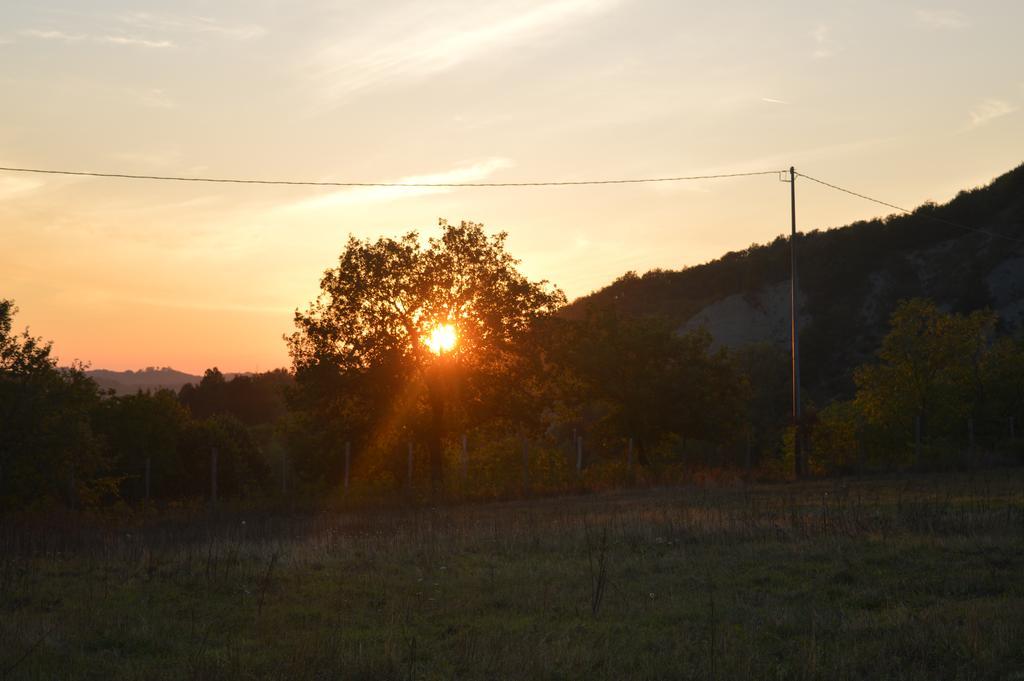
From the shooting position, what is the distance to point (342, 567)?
14.7 m

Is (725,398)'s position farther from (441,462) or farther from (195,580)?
(195,580)

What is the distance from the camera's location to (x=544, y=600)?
1157cm

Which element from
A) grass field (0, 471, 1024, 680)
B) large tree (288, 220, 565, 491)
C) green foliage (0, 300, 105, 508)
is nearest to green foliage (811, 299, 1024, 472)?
large tree (288, 220, 565, 491)

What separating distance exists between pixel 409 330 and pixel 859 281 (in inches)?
2600

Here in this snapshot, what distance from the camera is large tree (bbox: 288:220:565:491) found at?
38.4 metres

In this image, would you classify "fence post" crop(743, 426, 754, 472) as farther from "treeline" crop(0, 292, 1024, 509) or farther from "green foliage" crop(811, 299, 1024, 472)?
"green foliage" crop(811, 299, 1024, 472)

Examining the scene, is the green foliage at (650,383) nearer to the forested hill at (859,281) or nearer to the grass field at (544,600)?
the forested hill at (859,281)

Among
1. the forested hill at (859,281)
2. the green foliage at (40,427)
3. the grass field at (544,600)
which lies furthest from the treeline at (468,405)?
the forested hill at (859,281)

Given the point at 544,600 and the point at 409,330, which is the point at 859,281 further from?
the point at 544,600

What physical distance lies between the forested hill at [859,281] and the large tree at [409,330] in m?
37.5

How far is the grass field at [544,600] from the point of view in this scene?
8609mm

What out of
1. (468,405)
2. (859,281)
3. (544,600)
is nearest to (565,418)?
(468,405)

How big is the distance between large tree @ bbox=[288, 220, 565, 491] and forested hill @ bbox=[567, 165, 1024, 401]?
3748cm

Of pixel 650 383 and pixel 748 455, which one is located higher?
pixel 650 383
